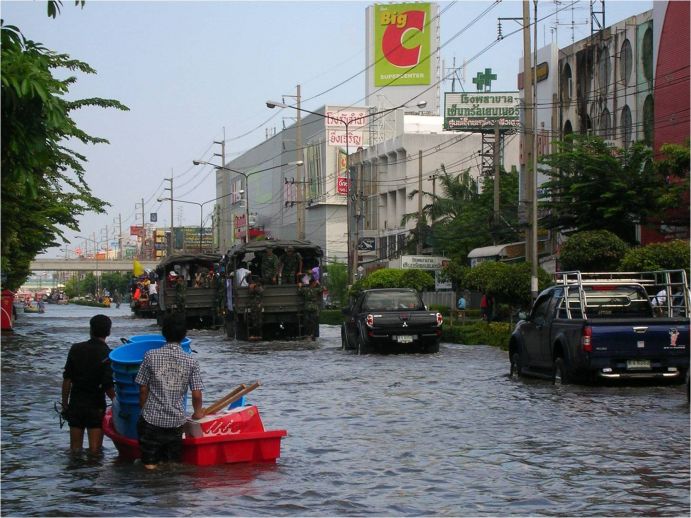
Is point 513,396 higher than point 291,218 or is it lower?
lower

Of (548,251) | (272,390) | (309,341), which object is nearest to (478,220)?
(548,251)

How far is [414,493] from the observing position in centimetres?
1014

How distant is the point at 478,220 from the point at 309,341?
29.9 meters

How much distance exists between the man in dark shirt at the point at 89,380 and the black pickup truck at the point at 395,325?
1681cm

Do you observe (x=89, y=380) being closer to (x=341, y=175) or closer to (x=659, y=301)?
(x=659, y=301)

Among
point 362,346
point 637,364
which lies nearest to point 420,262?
point 362,346

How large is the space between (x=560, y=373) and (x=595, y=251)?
659 inches

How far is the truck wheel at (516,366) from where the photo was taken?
21.3m

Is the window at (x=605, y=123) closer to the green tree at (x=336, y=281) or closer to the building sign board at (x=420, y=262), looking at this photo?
the building sign board at (x=420, y=262)

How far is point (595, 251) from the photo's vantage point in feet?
116

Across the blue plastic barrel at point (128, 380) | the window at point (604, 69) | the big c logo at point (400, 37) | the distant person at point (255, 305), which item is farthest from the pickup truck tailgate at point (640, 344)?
the big c logo at point (400, 37)

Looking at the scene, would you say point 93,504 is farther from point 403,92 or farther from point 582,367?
point 403,92

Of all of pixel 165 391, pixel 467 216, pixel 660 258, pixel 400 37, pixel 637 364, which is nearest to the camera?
pixel 165 391

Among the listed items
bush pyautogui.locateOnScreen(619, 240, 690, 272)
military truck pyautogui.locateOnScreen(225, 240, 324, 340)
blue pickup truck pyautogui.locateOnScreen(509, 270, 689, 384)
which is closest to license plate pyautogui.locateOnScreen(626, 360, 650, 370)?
blue pickup truck pyautogui.locateOnScreen(509, 270, 689, 384)
